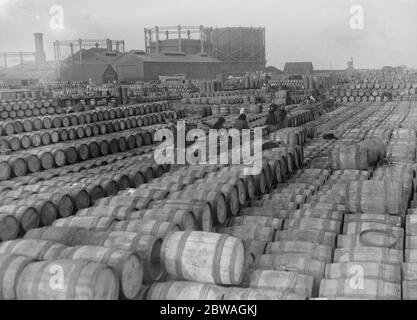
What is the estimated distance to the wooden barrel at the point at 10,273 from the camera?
4.91 m

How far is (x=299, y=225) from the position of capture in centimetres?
765

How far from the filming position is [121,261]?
4.98 meters

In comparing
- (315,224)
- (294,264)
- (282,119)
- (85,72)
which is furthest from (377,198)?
(85,72)

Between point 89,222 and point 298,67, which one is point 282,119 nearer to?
point 89,222

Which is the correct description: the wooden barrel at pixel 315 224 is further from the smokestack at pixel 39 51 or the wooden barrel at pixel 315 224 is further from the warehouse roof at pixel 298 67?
the smokestack at pixel 39 51

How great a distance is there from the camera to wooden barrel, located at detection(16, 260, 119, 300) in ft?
15.0

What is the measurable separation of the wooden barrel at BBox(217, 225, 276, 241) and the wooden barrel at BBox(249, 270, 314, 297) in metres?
1.62

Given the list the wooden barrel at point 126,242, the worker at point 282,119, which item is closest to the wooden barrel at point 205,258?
the wooden barrel at point 126,242

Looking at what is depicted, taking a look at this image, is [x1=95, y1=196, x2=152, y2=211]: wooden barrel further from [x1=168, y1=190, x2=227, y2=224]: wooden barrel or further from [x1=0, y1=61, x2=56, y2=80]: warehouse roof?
[x1=0, y1=61, x2=56, y2=80]: warehouse roof

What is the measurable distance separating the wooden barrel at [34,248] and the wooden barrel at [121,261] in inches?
6.6

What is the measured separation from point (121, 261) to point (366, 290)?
2.78m

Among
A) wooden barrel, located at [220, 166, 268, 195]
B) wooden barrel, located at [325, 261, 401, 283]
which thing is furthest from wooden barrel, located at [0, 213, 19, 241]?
wooden barrel, located at [325, 261, 401, 283]

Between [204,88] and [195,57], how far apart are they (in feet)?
119

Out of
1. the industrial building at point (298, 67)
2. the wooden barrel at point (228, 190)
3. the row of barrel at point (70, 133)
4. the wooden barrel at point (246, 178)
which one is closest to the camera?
the wooden barrel at point (228, 190)
